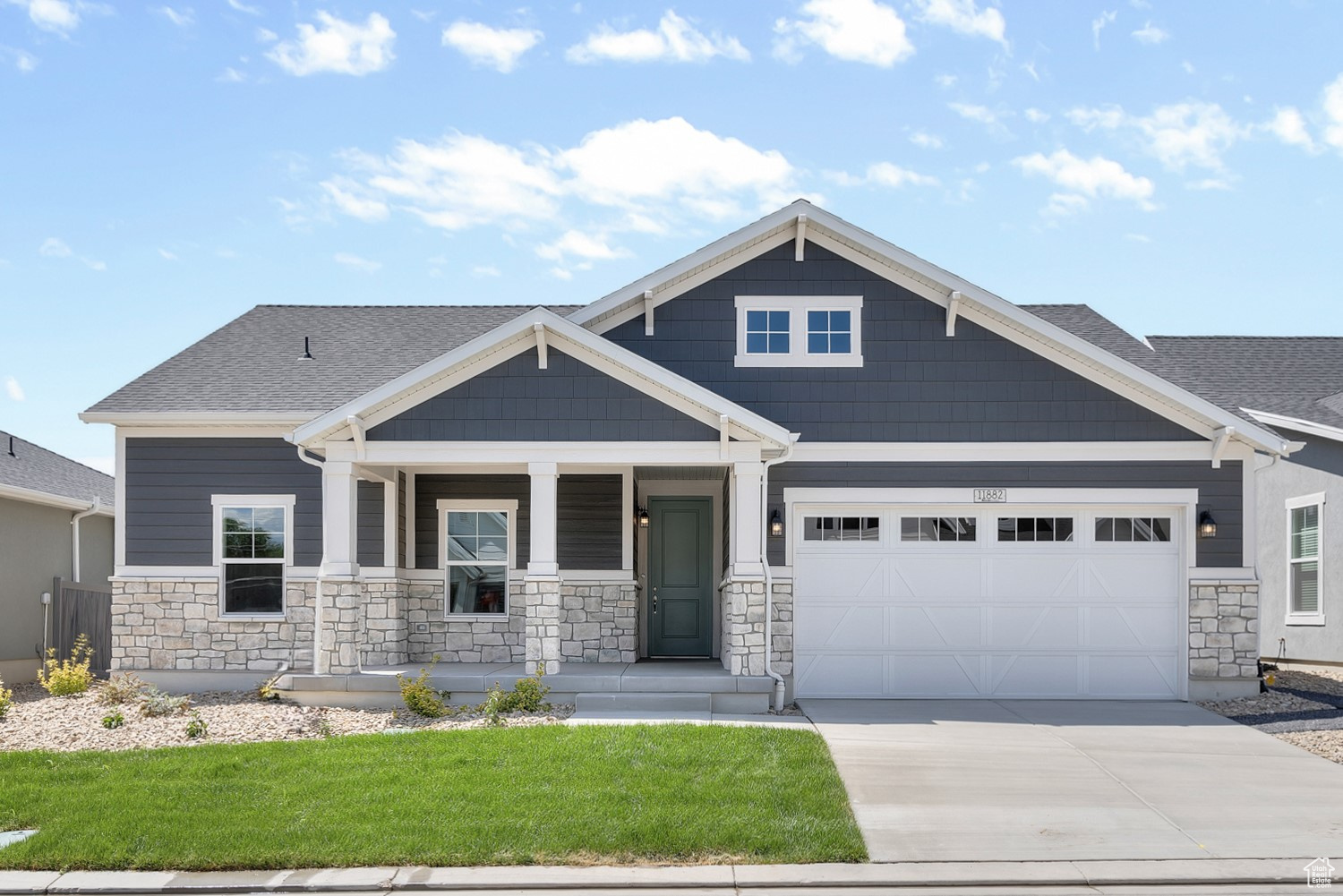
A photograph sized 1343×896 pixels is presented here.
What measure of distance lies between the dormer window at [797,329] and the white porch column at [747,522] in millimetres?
1905

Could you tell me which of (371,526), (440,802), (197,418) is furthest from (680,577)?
(440,802)

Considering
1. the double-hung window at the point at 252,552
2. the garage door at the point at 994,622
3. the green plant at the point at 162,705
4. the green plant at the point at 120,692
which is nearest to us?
the green plant at the point at 162,705

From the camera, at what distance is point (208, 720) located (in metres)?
11.9

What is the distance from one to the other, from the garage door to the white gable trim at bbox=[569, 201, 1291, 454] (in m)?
1.73

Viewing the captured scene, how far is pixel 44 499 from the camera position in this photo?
17.9 meters

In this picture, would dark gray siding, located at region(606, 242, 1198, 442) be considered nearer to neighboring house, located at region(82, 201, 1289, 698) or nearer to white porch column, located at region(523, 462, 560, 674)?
neighboring house, located at region(82, 201, 1289, 698)

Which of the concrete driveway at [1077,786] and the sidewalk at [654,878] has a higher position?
the concrete driveway at [1077,786]

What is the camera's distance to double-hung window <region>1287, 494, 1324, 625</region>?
16.7 metres

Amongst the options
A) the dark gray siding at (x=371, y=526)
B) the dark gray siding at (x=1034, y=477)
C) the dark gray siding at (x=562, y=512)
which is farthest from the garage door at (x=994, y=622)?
the dark gray siding at (x=371, y=526)

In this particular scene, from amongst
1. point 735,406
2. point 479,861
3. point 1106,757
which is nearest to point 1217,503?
point 1106,757

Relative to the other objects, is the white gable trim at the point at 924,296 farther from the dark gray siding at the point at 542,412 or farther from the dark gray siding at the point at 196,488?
the dark gray siding at the point at 196,488

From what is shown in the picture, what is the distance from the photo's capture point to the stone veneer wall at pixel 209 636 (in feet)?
48.2

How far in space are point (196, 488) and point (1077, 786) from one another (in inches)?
434

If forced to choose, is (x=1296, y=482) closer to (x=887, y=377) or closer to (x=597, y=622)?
(x=887, y=377)
